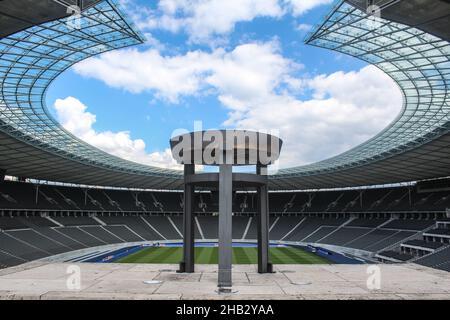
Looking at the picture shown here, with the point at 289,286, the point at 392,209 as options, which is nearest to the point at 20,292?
the point at 289,286

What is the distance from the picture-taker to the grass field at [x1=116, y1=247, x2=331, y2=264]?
53781 mm

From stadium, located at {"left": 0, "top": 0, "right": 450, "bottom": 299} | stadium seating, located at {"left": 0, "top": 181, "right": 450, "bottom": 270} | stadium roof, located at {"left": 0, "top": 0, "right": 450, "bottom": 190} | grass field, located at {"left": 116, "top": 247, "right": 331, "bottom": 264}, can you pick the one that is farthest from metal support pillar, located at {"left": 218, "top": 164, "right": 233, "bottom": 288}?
grass field, located at {"left": 116, "top": 247, "right": 331, "bottom": 264}

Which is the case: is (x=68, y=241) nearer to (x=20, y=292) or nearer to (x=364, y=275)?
(x=20, y=292)

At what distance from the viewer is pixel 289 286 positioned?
963 inches

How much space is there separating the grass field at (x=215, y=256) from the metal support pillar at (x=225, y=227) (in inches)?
1098

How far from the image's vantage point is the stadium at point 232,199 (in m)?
23.2

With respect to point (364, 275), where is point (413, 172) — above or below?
above

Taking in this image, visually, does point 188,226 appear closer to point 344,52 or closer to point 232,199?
point 232,199

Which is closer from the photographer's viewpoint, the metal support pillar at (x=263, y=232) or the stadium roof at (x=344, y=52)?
the stadium roof at (x=344, y=52)

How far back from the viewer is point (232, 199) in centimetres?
4450

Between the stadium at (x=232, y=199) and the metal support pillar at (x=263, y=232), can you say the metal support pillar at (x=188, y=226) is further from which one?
the metal support pillar at (x=263, y=232)

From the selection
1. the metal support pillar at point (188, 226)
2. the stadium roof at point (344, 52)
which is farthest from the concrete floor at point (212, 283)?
the stadium roof at point (344, 52)
